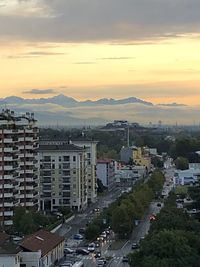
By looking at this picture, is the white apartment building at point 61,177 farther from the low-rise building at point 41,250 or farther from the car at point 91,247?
the low-rise building at point 41,250

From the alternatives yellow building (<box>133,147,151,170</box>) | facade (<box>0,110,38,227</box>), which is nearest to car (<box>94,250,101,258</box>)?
facade (<box>0,110,38,227</box>)

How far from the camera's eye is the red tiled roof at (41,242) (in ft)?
66.0

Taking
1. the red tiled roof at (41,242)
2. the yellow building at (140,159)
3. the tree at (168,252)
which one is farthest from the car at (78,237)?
the yellow building at (140,159)

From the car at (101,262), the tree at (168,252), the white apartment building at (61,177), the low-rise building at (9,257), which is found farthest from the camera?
the white apartment building at (61,177)

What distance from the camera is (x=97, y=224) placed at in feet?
88.3

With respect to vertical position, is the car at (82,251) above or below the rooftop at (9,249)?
below

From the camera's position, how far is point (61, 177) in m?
36.5

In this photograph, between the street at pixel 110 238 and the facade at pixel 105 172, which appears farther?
the facade at pixel 105 172

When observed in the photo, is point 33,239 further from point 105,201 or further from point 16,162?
point 105,201

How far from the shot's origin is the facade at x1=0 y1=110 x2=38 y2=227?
Answer: 28.3 meters

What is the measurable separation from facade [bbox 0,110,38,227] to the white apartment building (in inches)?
165

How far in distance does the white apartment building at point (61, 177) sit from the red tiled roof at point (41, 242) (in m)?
13.8

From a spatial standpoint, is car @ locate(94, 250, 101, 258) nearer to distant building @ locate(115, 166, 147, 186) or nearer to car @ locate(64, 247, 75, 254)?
car @ locate(64, 247, 75, 254)

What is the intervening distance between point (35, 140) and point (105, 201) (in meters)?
8.79
